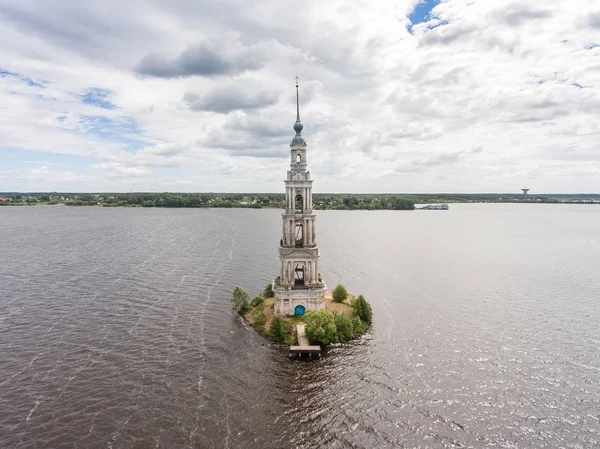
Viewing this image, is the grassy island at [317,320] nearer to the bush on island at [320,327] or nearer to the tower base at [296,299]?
the bush on island at [320,327]

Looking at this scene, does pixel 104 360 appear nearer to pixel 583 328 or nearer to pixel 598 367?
pixel 598 367

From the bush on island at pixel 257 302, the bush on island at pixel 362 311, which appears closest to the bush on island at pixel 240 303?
the bush on island at pixel 257 302

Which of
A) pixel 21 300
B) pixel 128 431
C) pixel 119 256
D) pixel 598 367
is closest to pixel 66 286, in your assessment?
pixel 21 300

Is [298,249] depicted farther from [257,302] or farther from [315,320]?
[257,302]

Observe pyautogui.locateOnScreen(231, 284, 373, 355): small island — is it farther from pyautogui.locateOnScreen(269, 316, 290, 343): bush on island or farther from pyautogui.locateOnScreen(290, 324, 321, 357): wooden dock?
pyautogui.locateOnScreen(290, 324, 321, 357): wooden dock

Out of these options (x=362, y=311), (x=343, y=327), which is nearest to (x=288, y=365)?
(x=343, y=327)

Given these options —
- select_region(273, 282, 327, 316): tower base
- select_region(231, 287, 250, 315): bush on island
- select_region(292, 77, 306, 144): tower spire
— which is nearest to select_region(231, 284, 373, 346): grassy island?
select_region(231, 287, 250, 315): bush on island
